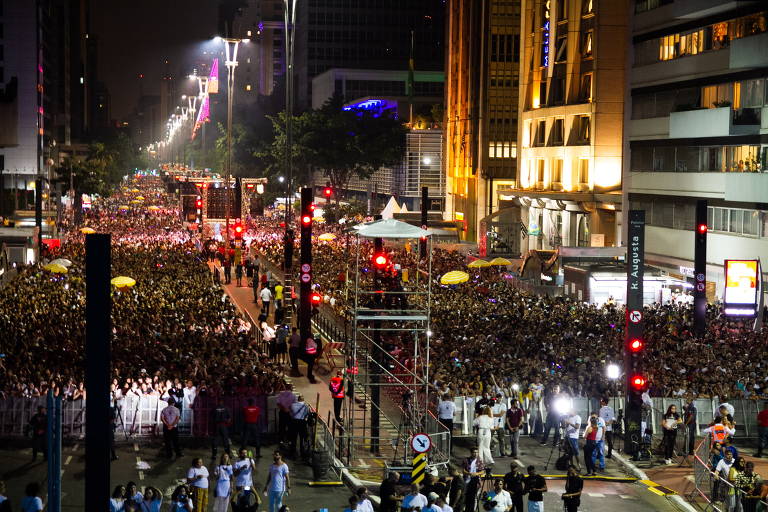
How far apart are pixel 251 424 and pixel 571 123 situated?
156 feet

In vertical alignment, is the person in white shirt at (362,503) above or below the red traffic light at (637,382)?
below

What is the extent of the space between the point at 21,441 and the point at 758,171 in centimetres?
3253

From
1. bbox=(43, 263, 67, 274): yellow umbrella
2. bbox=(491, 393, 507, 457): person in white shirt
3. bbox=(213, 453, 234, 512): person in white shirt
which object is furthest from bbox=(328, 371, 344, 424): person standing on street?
bbox=(43, 263, 67, 274): yellow umbrella

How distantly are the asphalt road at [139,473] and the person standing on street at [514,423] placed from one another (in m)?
4.33

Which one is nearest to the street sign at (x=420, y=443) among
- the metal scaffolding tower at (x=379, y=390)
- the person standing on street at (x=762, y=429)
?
the metal scaffolding tower at (x=379, y=390)

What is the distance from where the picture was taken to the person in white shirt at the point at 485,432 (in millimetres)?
22844

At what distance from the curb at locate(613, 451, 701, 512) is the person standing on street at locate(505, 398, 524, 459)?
7.22 feet

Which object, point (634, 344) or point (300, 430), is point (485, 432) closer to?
point (300, 430)

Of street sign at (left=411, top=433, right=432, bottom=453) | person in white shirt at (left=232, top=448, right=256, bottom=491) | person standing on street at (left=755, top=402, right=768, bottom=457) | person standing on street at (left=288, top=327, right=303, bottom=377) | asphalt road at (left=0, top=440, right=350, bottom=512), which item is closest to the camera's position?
person in white shirt at (left=232, top=448, right=256, bottom=491)

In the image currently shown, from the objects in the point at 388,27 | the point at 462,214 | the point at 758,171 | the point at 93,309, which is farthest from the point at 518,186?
the point at 388,27

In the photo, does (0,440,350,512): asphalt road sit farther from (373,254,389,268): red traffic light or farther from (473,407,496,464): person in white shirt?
(373,254,389,268): red traffic light

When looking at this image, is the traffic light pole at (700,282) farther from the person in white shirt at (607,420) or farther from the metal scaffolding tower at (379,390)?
the metal scaffolding tower at (379,390)

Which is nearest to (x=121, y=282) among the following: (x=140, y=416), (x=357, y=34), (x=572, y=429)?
(x=140, y=416)

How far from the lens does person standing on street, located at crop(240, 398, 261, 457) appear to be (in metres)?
23.0
